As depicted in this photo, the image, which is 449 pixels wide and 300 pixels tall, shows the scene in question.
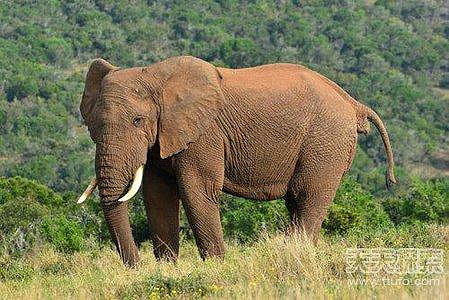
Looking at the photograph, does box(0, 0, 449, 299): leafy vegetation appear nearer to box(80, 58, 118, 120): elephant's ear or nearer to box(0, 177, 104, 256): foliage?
box(0, 177, 104, 256): foliage

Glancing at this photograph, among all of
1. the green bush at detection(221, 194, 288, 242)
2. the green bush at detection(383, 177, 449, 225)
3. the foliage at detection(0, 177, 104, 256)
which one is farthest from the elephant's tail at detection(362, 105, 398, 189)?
the green bush at detection(383, 177, 449, 225)

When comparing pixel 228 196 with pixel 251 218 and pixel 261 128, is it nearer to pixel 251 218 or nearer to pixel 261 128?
pixel 251 218

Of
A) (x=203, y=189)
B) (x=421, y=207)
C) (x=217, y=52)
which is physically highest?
(x=203, y=189)

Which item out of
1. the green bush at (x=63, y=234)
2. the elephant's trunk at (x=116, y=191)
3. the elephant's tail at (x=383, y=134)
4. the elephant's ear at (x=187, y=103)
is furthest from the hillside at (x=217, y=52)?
the elephant's trunk at (x=116, y=191)

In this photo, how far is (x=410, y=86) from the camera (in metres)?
90.9

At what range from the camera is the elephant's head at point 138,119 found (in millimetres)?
10586

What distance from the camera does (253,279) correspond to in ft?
28.0

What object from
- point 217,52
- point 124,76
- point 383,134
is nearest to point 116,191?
point 124,76

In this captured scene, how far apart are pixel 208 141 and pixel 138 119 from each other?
0.76m

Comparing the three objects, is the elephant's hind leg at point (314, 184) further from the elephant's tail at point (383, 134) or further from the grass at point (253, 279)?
the grass at point (253, 279)

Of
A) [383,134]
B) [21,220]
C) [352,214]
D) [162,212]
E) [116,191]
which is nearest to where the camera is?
[116,191]

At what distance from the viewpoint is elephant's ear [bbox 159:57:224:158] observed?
10.8 meters

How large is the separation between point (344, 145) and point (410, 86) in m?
80.6

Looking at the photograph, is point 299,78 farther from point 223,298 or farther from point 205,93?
point 223,298
